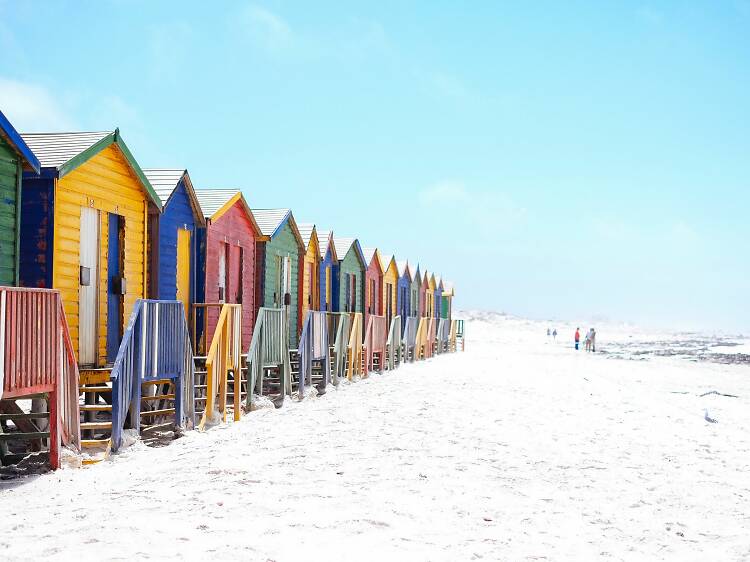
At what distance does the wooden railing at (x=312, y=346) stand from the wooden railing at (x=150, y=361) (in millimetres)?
4632

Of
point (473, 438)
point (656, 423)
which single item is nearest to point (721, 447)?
point (656, 423)

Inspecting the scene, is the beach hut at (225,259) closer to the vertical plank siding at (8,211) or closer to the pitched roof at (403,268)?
the vertical plank siding at (8,211)

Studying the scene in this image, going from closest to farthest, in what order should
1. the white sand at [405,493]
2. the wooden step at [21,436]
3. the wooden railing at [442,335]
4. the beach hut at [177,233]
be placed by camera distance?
1. the white sand at [405,493]
2. the wooden step at [21,436]
3. the beach hut at [177,233]
4. the wooden railing at [442,335]

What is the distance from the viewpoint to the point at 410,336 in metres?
30.7

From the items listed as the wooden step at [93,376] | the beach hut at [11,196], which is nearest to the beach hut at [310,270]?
the wooden step at [93,376]

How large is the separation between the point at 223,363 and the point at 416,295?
1004 inches

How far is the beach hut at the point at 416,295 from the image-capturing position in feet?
121

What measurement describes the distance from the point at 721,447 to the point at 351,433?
5388 mm

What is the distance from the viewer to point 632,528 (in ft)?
22.0

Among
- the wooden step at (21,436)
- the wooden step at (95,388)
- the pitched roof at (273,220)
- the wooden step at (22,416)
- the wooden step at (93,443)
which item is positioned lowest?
the wooden step at (93,443)

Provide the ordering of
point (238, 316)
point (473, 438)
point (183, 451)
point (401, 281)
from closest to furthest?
point (183, 451)
point (473, 438)
point (238, 316)
point (401, 281)

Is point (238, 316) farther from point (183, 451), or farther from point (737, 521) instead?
point (737, 521)

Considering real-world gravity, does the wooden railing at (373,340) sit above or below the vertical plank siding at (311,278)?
below

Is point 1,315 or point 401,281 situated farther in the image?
point 401,281
